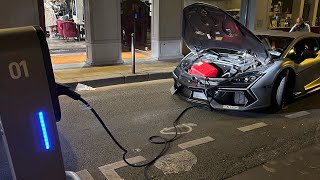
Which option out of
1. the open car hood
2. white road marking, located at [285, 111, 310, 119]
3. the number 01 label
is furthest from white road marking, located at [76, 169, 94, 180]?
white road marking, located at [285, 111, 310, 119]

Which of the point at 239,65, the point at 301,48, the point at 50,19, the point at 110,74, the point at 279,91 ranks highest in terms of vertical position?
the point at 50,19

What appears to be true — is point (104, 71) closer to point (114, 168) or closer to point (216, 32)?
point (216, 32)

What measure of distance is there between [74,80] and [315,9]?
14078mm

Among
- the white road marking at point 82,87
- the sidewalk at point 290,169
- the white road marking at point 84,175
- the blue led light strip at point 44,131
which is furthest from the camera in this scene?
the white road marking at point 82,87

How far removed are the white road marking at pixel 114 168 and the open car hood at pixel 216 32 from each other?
2.82 meters

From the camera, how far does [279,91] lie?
5547mm

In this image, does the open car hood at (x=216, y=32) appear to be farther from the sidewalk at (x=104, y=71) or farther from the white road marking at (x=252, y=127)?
the sidewalk at (x=104, y=71)

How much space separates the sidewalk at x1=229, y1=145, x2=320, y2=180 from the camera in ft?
11.6

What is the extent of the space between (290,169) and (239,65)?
2.33 m

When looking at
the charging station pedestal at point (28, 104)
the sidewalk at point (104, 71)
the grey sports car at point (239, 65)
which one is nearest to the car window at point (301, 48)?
the grey sports car at point (239, 65)

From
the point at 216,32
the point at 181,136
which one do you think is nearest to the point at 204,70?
the point at 216,32

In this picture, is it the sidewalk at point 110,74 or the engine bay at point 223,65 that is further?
the sidewalk at point 110,74

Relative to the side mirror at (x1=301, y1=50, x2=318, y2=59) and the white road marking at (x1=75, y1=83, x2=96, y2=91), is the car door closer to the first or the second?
the side mirror at (x1=301, y1=50, x2=318, y2=59)

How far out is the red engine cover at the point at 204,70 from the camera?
563cm
